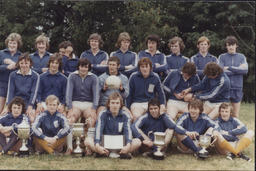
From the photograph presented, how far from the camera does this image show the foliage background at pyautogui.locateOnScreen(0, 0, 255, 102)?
11.9 meters

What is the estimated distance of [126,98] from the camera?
5984 millimetres

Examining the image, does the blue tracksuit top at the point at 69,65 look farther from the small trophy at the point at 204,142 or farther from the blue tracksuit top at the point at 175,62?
the small trophy at the point at 204,142

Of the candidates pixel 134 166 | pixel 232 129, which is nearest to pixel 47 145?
pixel 134 166

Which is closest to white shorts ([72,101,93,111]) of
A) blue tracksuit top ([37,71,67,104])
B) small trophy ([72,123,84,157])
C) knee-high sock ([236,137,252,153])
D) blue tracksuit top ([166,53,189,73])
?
blue tracksuit top ([37,71,67,104])

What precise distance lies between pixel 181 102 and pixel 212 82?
62cm

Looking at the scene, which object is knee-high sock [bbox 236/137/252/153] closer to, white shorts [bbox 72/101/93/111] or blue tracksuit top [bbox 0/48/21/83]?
white shorts [bbox 72/101/93/111]

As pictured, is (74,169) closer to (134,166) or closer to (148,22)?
(134,166)

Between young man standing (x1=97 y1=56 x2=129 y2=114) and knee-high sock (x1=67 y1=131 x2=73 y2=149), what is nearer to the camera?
knee-high sock (x1=67 y1=131 x2=73 y2=149)

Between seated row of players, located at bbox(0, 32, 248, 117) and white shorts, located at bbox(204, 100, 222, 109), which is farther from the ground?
seated row of players, located at bbox(0, 32, 248, 117)

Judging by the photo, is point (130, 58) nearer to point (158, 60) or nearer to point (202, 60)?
point (158, 60)

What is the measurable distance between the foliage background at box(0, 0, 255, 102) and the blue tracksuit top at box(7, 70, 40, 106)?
18.7ft

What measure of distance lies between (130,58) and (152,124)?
1.67 metres

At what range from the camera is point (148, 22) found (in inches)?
487

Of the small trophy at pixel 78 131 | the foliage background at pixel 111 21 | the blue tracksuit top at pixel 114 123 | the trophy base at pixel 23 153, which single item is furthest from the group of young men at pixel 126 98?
the foliage background at pixel 111 21
